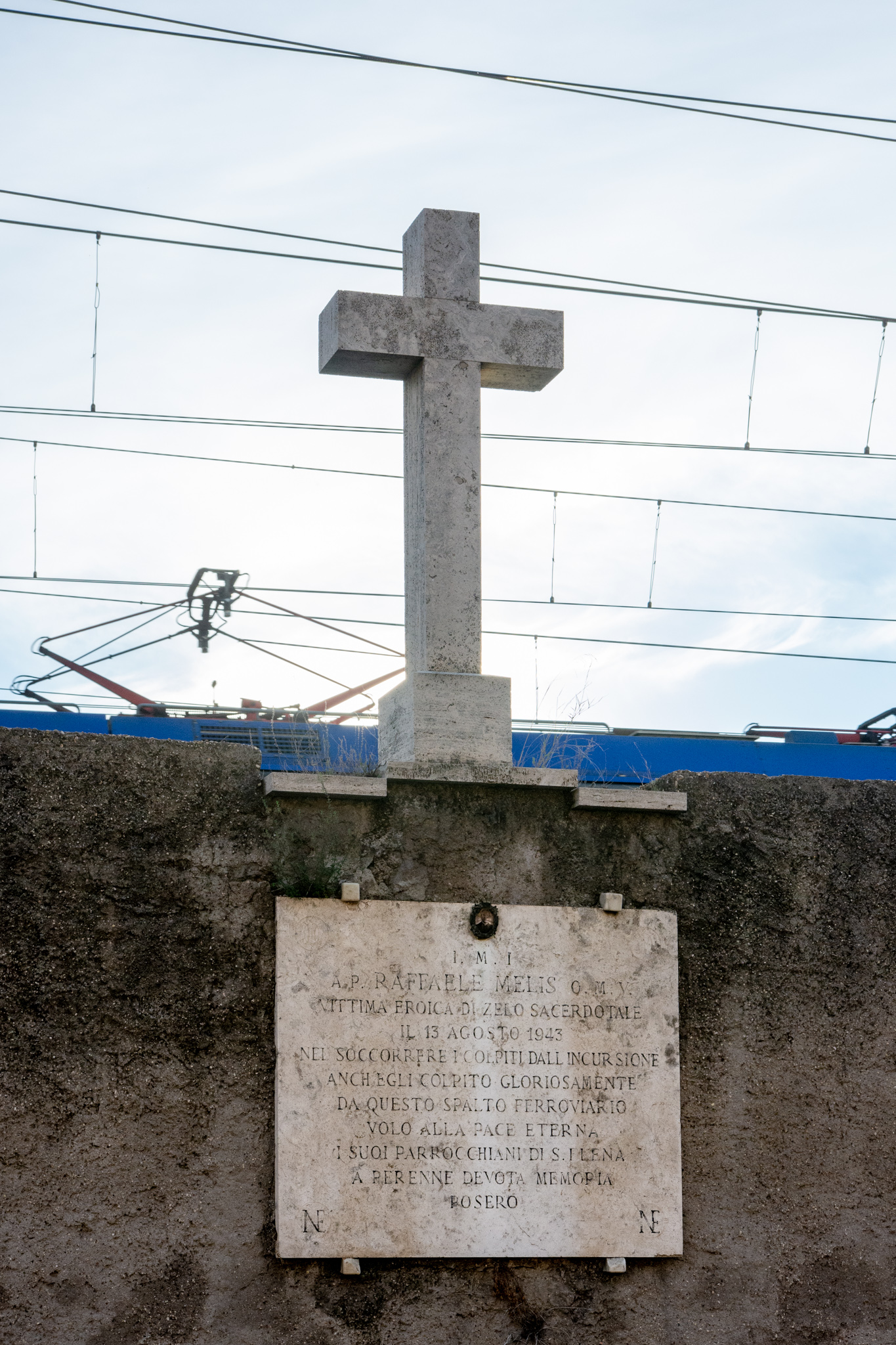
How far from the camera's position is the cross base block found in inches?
231

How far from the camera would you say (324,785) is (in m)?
5.63

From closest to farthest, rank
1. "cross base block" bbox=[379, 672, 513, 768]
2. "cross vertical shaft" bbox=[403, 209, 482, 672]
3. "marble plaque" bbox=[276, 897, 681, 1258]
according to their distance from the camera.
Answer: "marble plaque" bbox=[276, 897, 681, 1258] < "cross base block" bbox=[379, 672, 513, 768] < "cross vertical shaft" bbox=[403, 209, 482, 672]

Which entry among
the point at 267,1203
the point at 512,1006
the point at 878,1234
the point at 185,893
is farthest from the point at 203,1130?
the point at 878,1234

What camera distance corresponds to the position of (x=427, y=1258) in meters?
5.34

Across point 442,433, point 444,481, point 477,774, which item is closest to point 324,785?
point 477,774

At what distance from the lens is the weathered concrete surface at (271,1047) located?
16.9 ft

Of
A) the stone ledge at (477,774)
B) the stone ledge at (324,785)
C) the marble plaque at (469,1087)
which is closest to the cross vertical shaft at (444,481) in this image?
the stone ledge at (477,774)

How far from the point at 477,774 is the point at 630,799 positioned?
0.66 metres

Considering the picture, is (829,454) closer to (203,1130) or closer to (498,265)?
(498,265)

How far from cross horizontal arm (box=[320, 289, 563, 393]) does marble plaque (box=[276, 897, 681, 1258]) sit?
7.46ft

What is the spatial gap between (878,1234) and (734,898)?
4.66 feet

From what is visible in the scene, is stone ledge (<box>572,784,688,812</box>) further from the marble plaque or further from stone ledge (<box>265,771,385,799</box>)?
stone ledge (<box>265,771,385,799</box>)

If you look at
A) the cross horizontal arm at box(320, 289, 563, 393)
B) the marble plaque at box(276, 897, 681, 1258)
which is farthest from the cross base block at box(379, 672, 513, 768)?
the cross horizontal arm at box(320, 289, 563, 393)

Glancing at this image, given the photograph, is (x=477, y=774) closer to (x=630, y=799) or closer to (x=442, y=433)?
(x=630, y=799)
